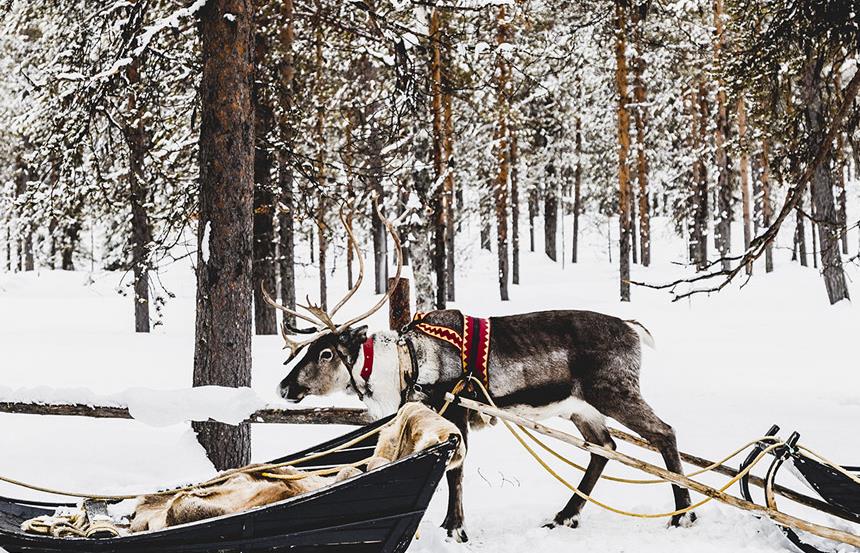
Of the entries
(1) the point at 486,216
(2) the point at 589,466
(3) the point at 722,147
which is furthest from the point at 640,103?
(2) the point at 589,466

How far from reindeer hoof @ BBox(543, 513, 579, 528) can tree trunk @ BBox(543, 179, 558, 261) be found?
100 feet

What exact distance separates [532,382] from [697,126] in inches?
1029

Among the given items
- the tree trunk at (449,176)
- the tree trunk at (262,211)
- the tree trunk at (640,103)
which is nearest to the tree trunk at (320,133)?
the tree trunk at (262,211)

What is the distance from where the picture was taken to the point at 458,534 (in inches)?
199

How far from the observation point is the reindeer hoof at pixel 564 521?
17.5 feet

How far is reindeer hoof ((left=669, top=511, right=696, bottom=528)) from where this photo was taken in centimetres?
524

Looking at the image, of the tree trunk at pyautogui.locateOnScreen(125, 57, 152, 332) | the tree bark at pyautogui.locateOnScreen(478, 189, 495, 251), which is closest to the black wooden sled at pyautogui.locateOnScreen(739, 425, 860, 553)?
the tree trunk at pyautogui.locateOnScreen(125, 57, 152, 332)

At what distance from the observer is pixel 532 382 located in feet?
17.5

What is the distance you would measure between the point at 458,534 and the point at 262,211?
295 inches

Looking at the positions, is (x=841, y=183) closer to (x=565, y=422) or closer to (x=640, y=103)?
(x=640, y=103)

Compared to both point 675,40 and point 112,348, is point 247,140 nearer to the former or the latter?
point 112,348

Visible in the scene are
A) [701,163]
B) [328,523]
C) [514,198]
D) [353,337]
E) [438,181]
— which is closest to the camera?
[328,523]

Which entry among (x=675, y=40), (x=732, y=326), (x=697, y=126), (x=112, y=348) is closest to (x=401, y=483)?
(x=112, y=348)

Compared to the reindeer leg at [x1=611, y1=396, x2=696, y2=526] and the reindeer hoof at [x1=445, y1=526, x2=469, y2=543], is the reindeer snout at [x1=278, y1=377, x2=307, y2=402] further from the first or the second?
the reindeer leg at [x1=611, y1=396, x2=696, y2=526]
